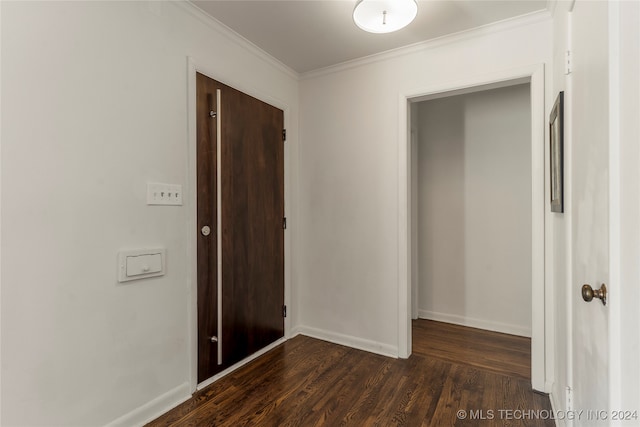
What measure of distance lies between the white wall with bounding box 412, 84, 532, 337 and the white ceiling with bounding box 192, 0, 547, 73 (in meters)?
1.17

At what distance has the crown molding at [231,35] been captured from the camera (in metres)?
2.00

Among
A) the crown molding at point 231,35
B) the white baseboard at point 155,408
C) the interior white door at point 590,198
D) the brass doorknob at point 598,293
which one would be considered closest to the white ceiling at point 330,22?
the crown molding at point 231,35

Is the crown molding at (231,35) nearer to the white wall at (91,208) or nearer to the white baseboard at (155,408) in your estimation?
the white wall at (91,208)

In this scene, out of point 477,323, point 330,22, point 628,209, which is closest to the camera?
point 628,209

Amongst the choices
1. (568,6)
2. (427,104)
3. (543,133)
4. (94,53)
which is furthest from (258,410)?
(427,104)

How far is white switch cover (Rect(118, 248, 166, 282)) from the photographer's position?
5.48 ft

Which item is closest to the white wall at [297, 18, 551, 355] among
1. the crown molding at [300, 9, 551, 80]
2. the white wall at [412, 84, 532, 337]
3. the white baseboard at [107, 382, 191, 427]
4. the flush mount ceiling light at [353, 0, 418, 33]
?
the crown molding at [300, 9, 551, 80]

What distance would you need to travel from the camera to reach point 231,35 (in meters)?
2.30

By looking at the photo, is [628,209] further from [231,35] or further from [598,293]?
[231,35]

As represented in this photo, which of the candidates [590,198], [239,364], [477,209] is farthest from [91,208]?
[477,209]

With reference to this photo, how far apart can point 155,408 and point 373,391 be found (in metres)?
1.28

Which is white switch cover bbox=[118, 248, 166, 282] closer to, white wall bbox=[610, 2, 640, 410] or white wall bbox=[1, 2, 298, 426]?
white wall bbox=[1, 2, 298, 426]

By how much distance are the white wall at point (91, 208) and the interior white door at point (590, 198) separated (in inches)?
75.9

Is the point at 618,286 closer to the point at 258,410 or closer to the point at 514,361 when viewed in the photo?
the point at 258,410
